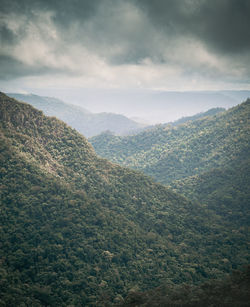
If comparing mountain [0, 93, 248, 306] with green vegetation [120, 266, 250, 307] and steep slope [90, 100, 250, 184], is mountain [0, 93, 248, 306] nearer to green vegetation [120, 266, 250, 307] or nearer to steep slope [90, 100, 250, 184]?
green vegetation [120, 266, 250, 307]

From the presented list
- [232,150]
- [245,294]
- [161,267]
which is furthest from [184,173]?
[245,294]

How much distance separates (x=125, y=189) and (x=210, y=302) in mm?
43458

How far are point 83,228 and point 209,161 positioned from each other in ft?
322

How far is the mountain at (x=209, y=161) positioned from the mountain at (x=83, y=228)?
43.8 feet

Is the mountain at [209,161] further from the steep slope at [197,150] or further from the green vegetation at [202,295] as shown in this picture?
the green vegetation at [202,295]

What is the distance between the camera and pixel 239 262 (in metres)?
55.9

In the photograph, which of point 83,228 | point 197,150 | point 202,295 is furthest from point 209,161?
point 202,295

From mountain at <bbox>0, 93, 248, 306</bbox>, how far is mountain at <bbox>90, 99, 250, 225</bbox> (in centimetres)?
1335

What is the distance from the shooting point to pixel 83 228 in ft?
176

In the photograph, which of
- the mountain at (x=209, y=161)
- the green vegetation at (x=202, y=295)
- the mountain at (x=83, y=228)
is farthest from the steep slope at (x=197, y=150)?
the green vegetation at (x=202, y=295)

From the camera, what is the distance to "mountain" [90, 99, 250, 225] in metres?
89.9

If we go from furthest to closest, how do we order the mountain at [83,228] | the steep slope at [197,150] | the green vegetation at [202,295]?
the steep slope at [197,150] → the mountain at [83,228] → the green vegetation at [202,295]

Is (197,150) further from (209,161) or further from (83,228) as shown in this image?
(83,228)

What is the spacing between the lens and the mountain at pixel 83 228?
41688mm
